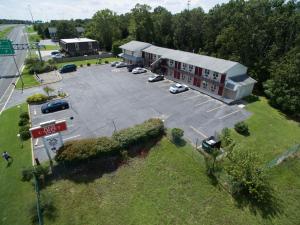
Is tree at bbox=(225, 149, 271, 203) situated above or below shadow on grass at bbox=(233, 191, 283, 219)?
above

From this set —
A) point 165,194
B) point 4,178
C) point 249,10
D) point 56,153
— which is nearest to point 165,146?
point 165,194

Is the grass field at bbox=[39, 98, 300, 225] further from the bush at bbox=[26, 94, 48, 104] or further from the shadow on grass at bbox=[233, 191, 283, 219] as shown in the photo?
the bush at bbox=[26, 94, 48, 104]

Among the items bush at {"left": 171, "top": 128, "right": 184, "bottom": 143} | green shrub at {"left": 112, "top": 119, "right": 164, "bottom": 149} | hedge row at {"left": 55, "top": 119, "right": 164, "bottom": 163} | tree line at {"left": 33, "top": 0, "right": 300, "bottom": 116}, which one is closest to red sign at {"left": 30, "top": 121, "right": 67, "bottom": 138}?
hedge row at {"left": 55, "top": 119, "right": 164, "bottom": 163}

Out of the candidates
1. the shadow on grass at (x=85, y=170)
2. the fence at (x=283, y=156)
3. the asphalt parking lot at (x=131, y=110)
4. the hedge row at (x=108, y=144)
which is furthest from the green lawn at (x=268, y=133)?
the shadow on grass at (x=85, y=170)

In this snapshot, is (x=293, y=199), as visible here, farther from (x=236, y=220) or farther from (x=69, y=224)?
(x=69, y=224)

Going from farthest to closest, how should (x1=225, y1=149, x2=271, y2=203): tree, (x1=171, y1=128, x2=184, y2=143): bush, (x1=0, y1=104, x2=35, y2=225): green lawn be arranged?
(x1=171, y1=128, x2=184, y2=143): bush < (x1=225, y1=149, x2=271, y2=203): tree < (x1=0, y1=104, x2=35, y2=225): green lawn

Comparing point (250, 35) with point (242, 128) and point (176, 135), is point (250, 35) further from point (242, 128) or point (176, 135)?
point (176, 135)
